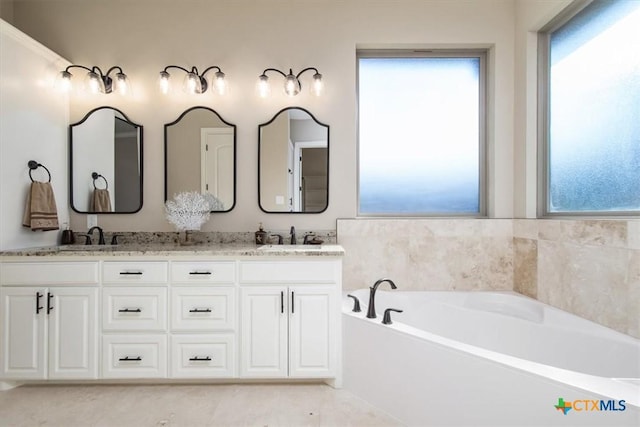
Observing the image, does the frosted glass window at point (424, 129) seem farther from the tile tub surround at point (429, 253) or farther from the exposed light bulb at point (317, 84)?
the exposed light bulb at point (317, 84)

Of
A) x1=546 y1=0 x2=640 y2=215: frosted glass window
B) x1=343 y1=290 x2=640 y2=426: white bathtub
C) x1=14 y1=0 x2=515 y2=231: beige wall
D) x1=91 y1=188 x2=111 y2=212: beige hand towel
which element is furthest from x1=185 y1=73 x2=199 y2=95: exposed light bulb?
x1=546 y1=0 x2=640 y2=215: frosted glass window

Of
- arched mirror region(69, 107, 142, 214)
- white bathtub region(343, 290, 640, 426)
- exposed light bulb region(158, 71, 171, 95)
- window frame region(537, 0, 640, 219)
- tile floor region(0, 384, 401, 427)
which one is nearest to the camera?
white bathtub region(343, 290, 640, 426)

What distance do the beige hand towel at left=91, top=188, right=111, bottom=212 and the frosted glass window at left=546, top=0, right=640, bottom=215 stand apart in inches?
131

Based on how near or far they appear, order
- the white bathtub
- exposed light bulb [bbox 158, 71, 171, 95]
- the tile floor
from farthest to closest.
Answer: exposed light bulb [bbox 158, 71, 171, 95] → the tile floor → the white bathtub

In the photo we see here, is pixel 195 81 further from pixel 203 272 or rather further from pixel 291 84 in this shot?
pixel 203 272

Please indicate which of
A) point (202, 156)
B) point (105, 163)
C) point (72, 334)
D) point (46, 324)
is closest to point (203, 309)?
point (72, 334)

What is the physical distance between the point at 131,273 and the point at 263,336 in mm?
913

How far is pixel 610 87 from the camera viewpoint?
1811mm

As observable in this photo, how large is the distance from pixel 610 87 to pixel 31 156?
145 inches

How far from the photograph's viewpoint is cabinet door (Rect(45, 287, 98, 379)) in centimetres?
200

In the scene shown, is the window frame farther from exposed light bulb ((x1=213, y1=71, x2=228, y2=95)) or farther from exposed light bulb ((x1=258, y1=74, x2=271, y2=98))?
exposed light bulb ((x1=213, y1=71, x2=228, y2=95))

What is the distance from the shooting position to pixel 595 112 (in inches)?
75.1

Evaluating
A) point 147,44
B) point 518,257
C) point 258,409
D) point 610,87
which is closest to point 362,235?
point 518,257

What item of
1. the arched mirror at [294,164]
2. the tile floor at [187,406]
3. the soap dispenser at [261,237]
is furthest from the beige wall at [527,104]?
the soap dispenser at [261,237]
